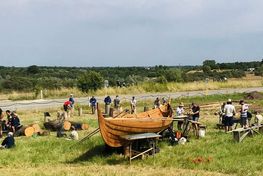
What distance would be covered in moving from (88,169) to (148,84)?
39.8m

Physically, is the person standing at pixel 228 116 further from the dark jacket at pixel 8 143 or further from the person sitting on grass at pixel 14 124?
the person sitting on grass at pixel 14 124

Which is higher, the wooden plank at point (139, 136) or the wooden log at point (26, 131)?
the wooden plank at point (139, 136)

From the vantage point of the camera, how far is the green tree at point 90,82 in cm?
5494

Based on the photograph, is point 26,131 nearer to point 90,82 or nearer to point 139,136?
point 139,136

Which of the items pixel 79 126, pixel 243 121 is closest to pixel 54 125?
pixel 79 126

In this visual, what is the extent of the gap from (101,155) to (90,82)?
1368 inches

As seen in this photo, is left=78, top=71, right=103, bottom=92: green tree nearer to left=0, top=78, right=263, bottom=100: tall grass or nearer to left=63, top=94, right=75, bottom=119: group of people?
left=0, top=78, right=263, bottom=100: tall grass

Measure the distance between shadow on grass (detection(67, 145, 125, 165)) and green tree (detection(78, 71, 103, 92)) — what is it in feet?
109

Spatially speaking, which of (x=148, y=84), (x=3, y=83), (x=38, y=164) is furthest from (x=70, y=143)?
(x=3, y=83)

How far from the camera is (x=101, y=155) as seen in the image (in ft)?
67.9

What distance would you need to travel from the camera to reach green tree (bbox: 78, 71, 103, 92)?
54.9 meters

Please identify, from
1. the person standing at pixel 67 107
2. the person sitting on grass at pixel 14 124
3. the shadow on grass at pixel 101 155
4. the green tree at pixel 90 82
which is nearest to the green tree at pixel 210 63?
the green tree at pixel 90 82

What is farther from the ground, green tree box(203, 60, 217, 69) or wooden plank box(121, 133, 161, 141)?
green tree box(203, 60, 217, 69)

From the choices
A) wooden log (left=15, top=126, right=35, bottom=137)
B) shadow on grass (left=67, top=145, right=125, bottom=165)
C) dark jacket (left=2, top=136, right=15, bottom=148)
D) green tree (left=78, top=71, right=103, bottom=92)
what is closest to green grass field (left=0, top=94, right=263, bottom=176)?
shadow on grass (left=67, top=145, right=125, bottom=165)
